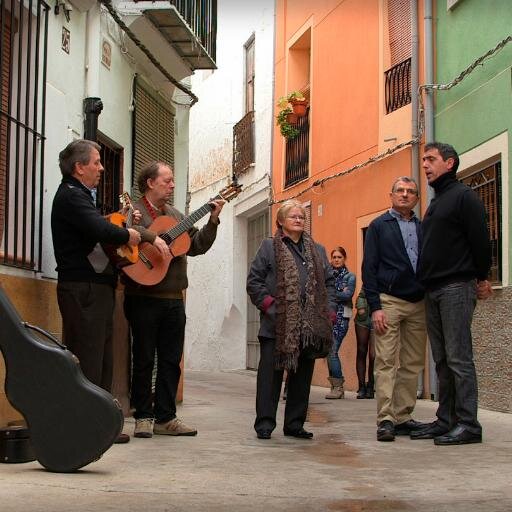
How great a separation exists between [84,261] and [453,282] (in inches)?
96.4

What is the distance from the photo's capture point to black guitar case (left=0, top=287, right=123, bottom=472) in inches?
205

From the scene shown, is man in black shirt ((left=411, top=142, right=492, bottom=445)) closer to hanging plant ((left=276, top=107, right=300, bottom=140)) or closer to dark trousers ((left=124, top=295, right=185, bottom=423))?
dark trousers ((left=124, top=295, right=185, bottom=423))

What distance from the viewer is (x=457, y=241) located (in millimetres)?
7090

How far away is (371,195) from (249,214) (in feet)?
21.9

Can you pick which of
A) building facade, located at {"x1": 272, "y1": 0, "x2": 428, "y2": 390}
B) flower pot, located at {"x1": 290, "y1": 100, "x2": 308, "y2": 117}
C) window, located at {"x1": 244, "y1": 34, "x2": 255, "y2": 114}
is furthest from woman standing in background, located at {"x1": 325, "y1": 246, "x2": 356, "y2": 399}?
window, located at {"x1": 244, "y1": 34, "x2": 255, "y2": 114}

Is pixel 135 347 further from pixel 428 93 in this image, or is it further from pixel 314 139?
pixel 314 139

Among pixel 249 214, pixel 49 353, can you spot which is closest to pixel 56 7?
pixel 49 353

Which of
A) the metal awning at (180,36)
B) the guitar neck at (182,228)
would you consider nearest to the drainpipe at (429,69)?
the metal awning at (180,36)

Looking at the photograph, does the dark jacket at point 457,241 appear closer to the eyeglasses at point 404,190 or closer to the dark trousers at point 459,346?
the dark trousers at point 459,346

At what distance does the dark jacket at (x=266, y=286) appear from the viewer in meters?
7.43

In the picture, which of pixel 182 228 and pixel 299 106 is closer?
pixel 182 228

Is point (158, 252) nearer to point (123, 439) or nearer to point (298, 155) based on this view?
point (123, 439)

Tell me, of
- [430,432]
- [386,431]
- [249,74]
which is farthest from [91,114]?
[249,74]

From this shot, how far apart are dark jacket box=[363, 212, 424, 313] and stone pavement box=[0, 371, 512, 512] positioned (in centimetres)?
103
